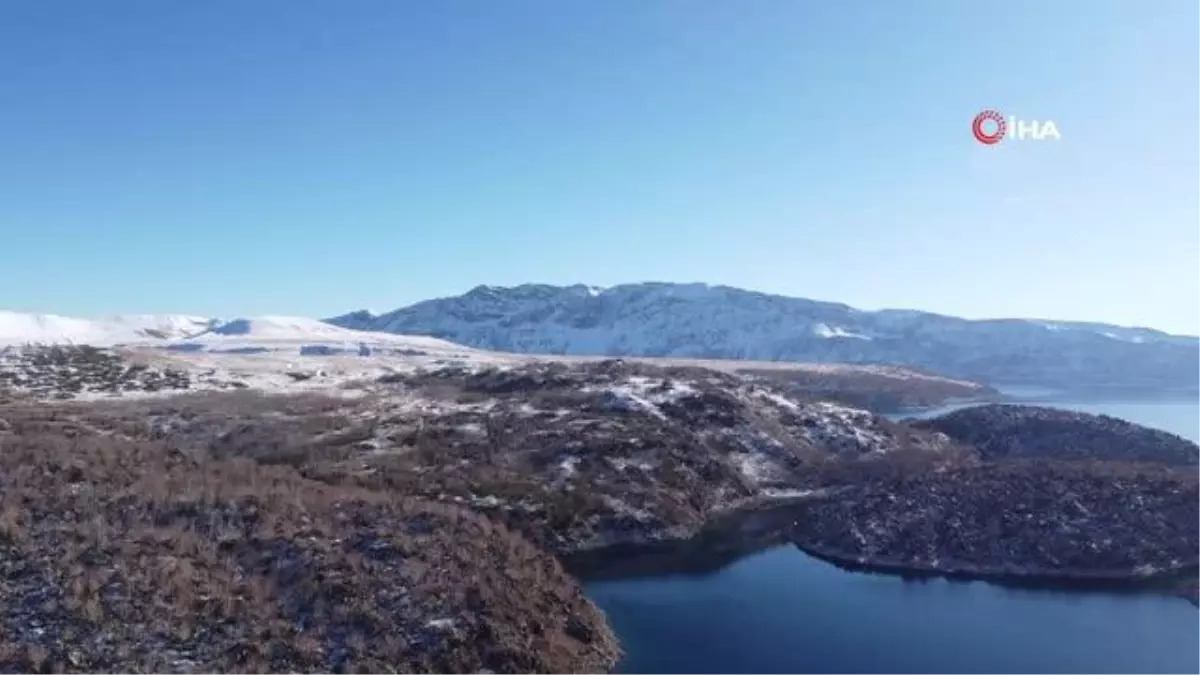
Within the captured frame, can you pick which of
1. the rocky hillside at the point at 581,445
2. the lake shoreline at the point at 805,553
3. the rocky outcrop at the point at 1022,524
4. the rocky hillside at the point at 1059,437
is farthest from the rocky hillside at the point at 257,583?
the rocky hillside at the point at 1059,437

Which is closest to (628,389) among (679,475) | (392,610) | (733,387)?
(733,387)

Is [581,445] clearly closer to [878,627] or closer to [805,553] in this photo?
[805,553]

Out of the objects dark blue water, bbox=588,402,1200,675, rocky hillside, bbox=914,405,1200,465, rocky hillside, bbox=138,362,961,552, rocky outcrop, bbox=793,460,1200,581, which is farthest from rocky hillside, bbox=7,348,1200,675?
dark blue water, bbox=588,402,1200,675

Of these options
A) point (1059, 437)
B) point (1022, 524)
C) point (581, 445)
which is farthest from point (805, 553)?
point (1059, 437)

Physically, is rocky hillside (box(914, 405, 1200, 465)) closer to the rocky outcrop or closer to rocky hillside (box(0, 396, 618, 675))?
the rocky outcrop

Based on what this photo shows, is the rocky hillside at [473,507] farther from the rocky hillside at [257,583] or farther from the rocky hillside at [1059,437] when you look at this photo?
the rocky hillside at [1059,437]

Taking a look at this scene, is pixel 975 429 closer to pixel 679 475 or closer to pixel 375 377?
pixel 679 475
